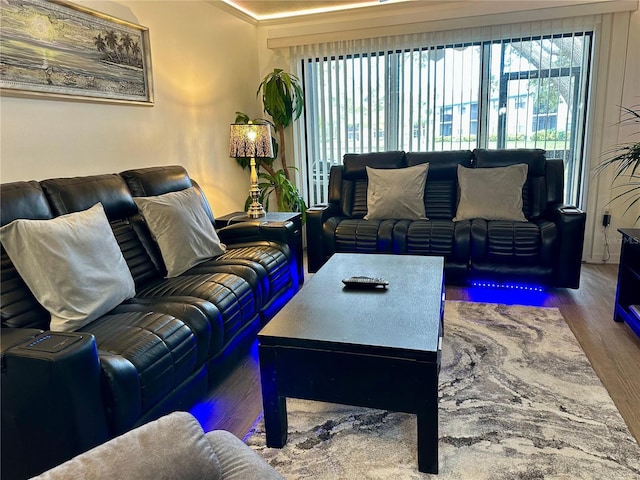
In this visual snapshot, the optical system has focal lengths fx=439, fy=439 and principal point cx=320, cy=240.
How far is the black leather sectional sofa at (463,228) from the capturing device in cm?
315

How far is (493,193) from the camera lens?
3.49m

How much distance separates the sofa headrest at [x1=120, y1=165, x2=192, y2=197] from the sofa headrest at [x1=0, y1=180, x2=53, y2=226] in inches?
24.7

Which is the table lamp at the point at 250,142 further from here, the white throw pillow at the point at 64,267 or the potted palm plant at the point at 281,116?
the white throw pillow at the point at 64,267

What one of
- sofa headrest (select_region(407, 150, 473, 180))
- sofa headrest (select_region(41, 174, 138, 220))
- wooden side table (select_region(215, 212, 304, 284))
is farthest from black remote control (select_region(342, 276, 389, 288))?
sofa headrest (select_region(407, 150, 473, 180))

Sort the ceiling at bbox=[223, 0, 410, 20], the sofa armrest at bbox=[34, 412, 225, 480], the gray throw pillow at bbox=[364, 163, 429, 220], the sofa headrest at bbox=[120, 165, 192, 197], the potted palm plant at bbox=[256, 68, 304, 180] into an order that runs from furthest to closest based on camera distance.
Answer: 1. the potted palm plant at bbox=[256, 68, 304, 180]
2. the ceiling at bbox=[223, 0, 410, 20]
3. the gray throw pillow at bbox=[364, 163, 429, 220]
4. the sofa headrest at bbox=[120, 165, 192, 197]
5. the sofa armrest at bbox=[34, 412, 225, 480]

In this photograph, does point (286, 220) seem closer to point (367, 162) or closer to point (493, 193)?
point (367, 162)

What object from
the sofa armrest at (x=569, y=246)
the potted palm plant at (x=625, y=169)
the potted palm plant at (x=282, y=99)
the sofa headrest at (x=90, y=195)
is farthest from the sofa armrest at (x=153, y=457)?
the potted palm plant at (x=625, y=169)

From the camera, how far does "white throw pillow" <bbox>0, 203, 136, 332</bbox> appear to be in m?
1.72

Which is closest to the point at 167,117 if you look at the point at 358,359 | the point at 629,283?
the point at 358,359

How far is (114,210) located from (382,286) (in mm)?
1496

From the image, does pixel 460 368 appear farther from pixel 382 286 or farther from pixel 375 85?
pixel 375 85

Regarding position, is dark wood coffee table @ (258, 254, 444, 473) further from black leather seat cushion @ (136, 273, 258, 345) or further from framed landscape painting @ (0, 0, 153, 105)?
framed landscape painting @ (0, 0, 153, 105)

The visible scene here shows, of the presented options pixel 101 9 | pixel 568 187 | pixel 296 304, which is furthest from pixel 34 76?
pixel 568 187

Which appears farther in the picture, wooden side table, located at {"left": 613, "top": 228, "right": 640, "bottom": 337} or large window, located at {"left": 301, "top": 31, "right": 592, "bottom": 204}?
large window, located at {"left": 301, "top": 31, "right": 592, "bottom": 204}
